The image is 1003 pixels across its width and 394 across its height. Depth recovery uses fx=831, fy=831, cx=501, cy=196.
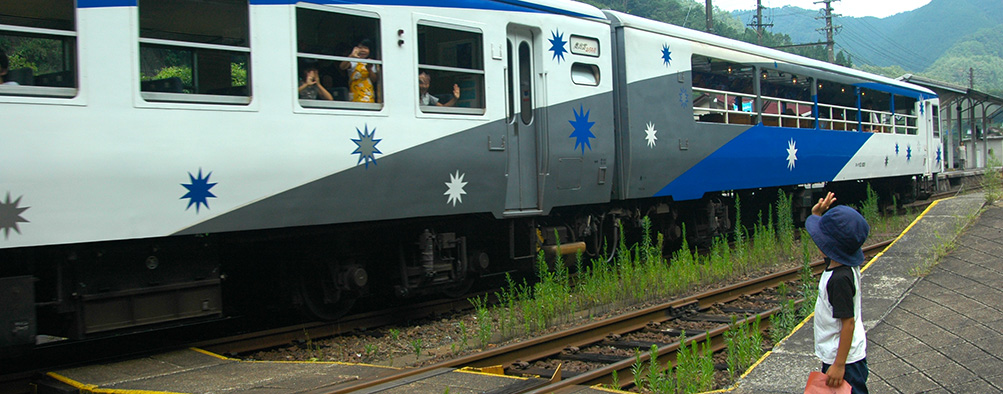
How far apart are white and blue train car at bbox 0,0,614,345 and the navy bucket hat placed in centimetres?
403

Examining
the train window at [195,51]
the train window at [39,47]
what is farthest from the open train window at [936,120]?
the train window at [39,47]

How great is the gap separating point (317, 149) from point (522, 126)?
248 cm

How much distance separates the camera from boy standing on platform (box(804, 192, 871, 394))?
3475 mm

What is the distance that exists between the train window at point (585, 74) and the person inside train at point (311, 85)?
10.4 ft

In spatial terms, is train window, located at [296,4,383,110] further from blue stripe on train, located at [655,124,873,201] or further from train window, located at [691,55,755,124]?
train window, located at [691,55,755,124]

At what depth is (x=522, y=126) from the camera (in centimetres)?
827

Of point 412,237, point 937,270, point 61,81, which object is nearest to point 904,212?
point 937,270

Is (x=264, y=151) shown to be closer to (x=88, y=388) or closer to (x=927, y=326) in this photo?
(x=88, y=388)

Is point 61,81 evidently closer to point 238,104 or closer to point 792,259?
point 238,104

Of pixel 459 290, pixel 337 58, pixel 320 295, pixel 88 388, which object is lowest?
pixel 88 388

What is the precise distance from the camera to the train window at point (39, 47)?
5172mm

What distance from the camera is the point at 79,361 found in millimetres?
6223

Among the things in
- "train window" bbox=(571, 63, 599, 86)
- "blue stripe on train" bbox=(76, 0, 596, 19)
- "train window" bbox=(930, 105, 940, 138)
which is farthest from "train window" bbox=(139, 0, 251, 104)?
"train window" bbox=(930, 105, 940, 138)

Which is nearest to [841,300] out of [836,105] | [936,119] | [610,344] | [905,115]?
[610,344]
